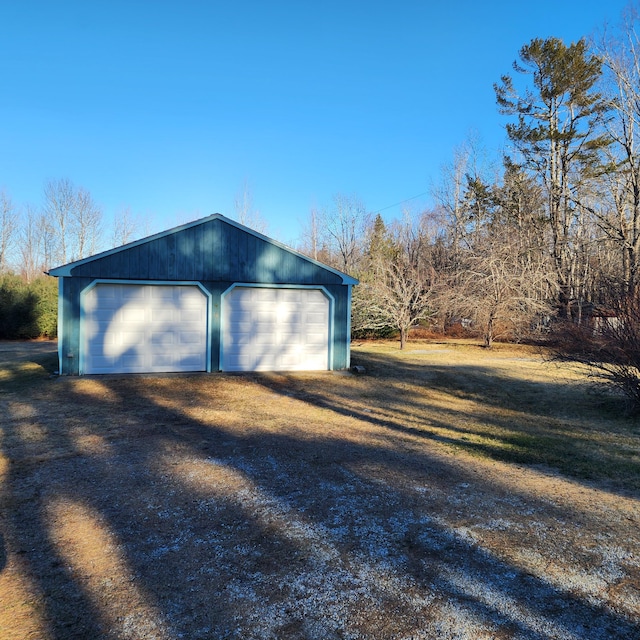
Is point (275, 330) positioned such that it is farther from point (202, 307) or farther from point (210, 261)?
point (210, 261)

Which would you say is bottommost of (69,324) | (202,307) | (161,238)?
(69,324)

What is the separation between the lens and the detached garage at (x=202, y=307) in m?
10.3

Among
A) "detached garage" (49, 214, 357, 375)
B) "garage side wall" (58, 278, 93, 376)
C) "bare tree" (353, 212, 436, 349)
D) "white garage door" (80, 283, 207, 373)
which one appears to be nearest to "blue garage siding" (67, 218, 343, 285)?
"detached garage" (49, 214, 357, 375)

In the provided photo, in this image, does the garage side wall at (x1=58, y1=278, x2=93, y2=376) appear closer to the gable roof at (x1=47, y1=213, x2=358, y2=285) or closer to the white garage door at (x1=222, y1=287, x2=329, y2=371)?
the gable roof at (x1=47, y1=213, x2=358, y2=285)

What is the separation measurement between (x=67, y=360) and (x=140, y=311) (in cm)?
182

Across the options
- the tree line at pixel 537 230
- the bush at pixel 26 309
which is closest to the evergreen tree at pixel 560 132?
the tree line at pixel 537 230

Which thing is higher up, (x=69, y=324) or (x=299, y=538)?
(x=69, y=324)

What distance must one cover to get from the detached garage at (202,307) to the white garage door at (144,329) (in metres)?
0.02

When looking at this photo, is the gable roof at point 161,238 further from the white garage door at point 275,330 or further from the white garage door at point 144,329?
the white garage door at point 275,330

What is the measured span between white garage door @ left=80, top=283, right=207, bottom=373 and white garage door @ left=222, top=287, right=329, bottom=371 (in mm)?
684

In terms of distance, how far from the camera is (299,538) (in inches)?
134

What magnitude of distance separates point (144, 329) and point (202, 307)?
1367 mm

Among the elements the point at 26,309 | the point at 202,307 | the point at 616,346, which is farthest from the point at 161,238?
the point at 26,309

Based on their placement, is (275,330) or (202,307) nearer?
(202,307)
